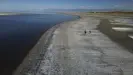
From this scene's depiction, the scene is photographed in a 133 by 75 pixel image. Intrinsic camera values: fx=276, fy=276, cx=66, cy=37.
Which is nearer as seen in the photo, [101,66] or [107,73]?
[107,73]

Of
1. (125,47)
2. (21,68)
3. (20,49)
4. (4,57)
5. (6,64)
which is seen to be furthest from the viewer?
(20,49)

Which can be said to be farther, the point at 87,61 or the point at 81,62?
the point at 87,61

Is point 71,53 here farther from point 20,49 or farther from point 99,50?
point 20,49

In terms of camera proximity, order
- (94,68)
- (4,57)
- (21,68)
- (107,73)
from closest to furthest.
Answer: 1. (107,73)
2. (94,68)
3. (21,68)
4. (4,57)

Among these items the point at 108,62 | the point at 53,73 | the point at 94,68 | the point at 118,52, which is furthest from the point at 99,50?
the point at 53,73

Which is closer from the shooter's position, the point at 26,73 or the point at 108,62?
the point at 26,73

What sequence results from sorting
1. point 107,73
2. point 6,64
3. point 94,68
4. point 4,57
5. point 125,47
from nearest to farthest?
point 107,73, point 94,68, point 6,64, point 4,57, point 125,47

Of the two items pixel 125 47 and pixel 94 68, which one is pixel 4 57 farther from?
pixel 125 47

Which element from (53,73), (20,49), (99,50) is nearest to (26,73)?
(53,73)

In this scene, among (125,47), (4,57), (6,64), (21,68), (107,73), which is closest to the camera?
(107,73)
